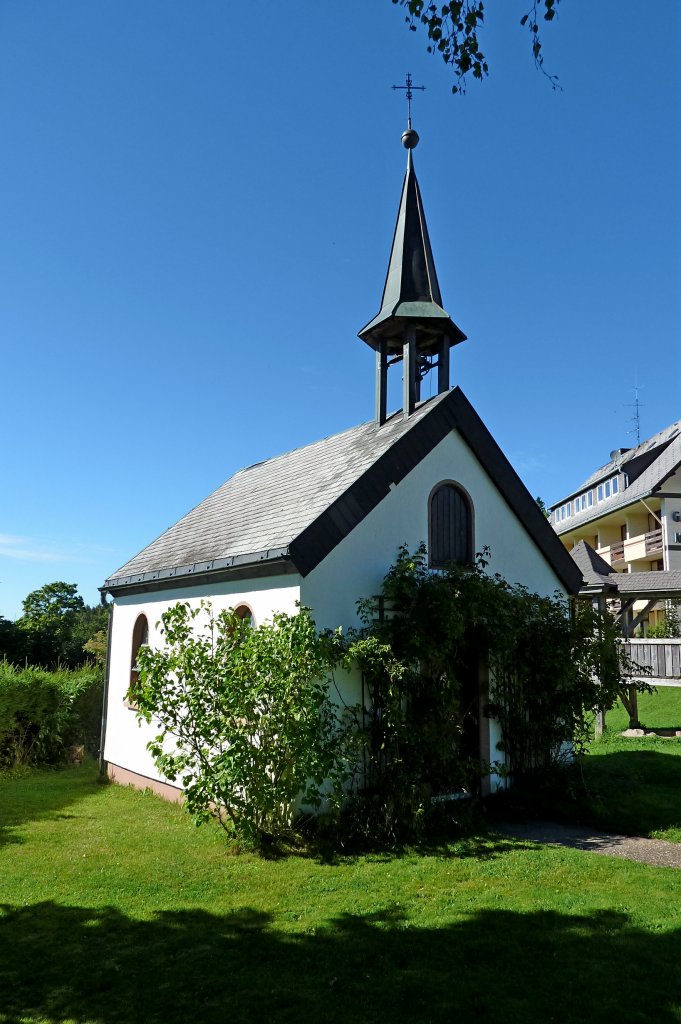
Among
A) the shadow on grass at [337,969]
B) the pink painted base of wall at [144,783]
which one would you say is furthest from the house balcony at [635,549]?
the shadow on grass at [337,969]

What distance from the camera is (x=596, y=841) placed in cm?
956

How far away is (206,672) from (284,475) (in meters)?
6.26

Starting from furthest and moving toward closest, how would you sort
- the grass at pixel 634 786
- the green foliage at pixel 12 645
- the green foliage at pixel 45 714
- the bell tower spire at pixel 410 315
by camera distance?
1. the green foliage at pixel 12 645
2. the green foliage at pixel 45 714
3. the bell tower spire at pixel 410 315
4. the grass at pixel 634 786

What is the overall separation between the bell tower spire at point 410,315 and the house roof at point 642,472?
25324 millimetres

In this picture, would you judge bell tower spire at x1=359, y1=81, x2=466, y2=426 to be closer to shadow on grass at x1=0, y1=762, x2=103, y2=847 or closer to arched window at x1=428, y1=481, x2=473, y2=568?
arched window at x1=428, y1=481, x2=473, y2=568

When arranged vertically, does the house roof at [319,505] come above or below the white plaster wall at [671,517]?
below

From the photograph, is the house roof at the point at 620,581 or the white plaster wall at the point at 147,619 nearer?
the white plaster wall at the point at 147,619

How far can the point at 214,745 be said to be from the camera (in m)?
9.37

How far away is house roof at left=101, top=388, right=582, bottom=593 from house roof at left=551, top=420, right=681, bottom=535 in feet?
84.6

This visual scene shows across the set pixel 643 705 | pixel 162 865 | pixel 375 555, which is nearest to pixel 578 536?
pixel 643 705

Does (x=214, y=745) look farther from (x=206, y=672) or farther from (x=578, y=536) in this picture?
(x=578, y=536)

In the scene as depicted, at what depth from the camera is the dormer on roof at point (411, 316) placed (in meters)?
13.2

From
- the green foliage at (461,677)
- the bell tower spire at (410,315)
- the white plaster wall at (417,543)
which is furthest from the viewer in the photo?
the bell tower spire at (410,315)

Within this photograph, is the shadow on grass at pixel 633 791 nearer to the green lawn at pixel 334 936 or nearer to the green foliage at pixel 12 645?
the green lawn at pixel 334 936
